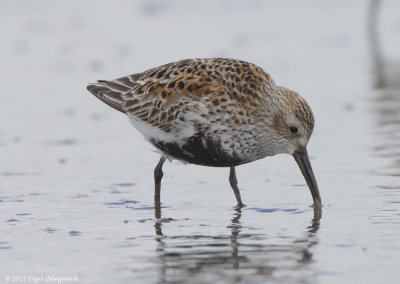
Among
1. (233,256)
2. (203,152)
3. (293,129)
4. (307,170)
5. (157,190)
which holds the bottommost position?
(233,256)

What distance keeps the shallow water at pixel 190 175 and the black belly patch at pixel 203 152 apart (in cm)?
43

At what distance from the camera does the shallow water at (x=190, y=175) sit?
583 centimetres

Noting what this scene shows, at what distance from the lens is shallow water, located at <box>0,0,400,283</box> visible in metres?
5.83

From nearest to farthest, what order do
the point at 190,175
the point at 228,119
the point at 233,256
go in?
the point at 233,256 → the point at 228,119 → the point at 190,175

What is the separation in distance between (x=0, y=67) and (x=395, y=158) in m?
7.75

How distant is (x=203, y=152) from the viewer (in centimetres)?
709

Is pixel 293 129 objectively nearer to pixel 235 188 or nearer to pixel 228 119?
pixel 228 119

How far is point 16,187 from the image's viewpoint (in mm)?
8289

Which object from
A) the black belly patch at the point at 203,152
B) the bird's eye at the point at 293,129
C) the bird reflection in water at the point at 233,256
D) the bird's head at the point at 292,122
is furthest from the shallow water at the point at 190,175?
the bird's eye at the point at 293,129

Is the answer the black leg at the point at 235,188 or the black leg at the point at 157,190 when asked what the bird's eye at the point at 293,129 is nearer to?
the black leg at the point at 235,188

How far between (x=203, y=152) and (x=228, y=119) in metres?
0.34

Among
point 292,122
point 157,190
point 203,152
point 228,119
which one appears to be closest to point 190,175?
point 157,190

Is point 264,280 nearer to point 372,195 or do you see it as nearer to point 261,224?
point 261,224

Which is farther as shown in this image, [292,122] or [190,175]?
[190,175]
